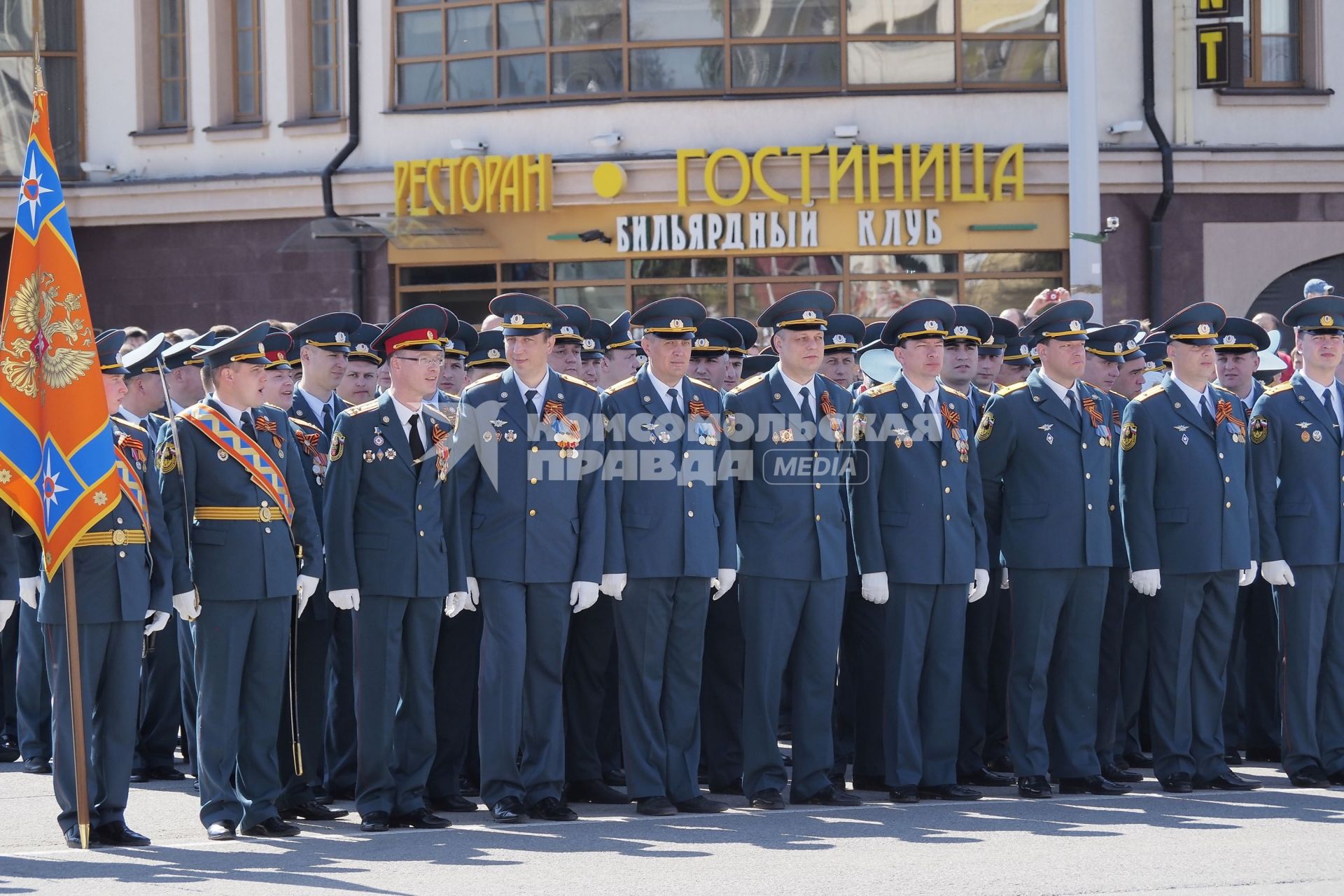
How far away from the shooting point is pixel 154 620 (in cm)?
817

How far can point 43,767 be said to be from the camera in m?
10.4

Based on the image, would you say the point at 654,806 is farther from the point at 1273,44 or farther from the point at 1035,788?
the point at 1273,44

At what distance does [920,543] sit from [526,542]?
1.83 meters

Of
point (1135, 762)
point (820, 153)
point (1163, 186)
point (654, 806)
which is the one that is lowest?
point (1135, 762)

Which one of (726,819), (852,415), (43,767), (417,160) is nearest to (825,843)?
(726,819)

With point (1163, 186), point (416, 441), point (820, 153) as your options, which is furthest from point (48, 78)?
point (416, 441)

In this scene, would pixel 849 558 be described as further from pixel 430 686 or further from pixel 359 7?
pixel 359 7

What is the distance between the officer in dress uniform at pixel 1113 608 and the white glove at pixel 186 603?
428 centimetres

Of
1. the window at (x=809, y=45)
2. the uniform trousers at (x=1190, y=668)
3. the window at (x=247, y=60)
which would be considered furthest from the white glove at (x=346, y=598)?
the window at (x=247, y=60)

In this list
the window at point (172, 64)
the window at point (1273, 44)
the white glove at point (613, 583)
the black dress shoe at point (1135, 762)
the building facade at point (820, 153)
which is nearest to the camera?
the white glove at point (613, 583)

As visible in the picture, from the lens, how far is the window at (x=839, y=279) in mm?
19016

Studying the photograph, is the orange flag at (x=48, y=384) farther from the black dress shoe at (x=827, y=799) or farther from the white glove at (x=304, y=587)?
the black dress shoe at (x=827, y=799)

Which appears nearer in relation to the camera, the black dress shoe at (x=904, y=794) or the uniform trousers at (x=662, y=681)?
the uniform trousers at (x=662, y=681)

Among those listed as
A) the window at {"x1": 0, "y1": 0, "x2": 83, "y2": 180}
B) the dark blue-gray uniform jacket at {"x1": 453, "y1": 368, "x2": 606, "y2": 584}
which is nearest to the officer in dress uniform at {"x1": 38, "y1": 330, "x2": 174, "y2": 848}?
the dark blue-gray uniform jacket at {"x1": 453, "y1": 368, "x2": 606, "y2": 584}
